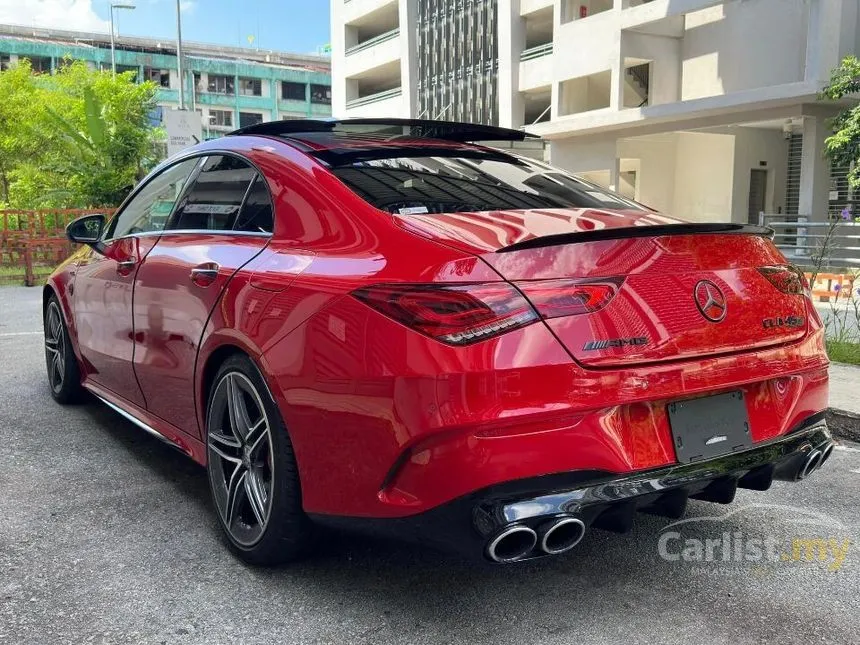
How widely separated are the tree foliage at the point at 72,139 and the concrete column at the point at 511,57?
12.5 m

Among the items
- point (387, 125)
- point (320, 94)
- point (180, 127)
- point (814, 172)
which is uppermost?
point (320, 94)

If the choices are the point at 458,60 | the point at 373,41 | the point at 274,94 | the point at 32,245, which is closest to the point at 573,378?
the point at 32,245

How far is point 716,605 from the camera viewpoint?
8.89ft

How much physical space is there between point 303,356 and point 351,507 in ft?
1.57

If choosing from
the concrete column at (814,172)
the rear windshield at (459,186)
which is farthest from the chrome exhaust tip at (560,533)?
the concrete column at (814,172)

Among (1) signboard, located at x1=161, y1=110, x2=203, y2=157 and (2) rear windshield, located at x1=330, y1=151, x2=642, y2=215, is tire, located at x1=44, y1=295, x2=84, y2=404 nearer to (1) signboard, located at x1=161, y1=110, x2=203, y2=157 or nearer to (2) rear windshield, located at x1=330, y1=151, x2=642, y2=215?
(2) rear windshield, located at x1=330, y1=151, x2=642, y2=215

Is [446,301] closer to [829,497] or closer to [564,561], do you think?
[564,561]

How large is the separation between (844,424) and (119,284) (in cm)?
414

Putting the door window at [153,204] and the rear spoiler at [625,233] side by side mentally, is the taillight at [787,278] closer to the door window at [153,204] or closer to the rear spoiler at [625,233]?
the rear spoiler at [625,233]

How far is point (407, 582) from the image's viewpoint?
288cm

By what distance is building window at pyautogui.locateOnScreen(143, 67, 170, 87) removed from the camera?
7432 centimetres

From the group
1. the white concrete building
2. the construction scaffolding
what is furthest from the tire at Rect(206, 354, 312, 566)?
the construction scaffolding

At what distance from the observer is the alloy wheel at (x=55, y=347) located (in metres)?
5.21

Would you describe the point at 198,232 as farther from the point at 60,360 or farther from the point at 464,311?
the point at 60,360
